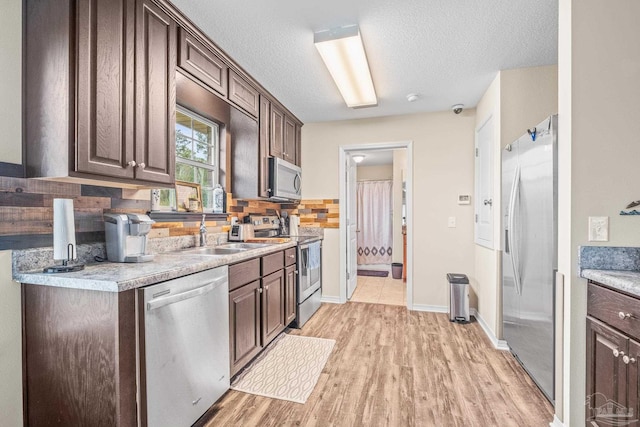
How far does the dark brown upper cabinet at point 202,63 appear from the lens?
197cm

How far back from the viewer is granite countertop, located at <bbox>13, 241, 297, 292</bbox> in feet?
3.99

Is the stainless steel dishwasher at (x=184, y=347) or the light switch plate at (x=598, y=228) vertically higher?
the light switch plate at (x=598, y=228)

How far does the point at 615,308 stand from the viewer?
1247mm

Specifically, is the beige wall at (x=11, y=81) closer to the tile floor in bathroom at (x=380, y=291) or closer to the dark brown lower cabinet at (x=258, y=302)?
the dark brown lower cabinet at (x=258, y=302)

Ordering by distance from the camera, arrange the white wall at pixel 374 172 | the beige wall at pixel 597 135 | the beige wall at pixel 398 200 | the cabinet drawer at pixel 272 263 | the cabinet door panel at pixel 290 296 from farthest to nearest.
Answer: the white wall at pixel 374 172 → the beige wall at pixel 398 200 → the cabinet door panel at pixel 290 296 → the cabinet drawer at pixel 272 263 → the beige wall at pixel 597 135

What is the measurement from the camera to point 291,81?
9.34 ft

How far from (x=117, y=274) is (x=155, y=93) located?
1080mm

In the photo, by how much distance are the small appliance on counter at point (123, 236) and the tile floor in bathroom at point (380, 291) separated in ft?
9.93

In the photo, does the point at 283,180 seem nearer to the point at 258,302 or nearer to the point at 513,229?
the point at 258,302

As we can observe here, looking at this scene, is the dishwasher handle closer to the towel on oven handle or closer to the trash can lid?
the towel on oven handle

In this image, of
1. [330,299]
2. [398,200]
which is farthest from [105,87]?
[398,200]

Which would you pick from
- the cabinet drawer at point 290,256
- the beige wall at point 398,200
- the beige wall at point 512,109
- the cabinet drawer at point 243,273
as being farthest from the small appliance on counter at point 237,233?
the beige wall at point 398,200

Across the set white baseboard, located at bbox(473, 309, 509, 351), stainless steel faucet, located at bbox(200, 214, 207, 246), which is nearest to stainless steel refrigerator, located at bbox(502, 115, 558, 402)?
white baseboard, located at bbox(473, 309, 509, 351)

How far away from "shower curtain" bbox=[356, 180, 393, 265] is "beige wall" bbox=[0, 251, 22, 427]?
5.66 metres
